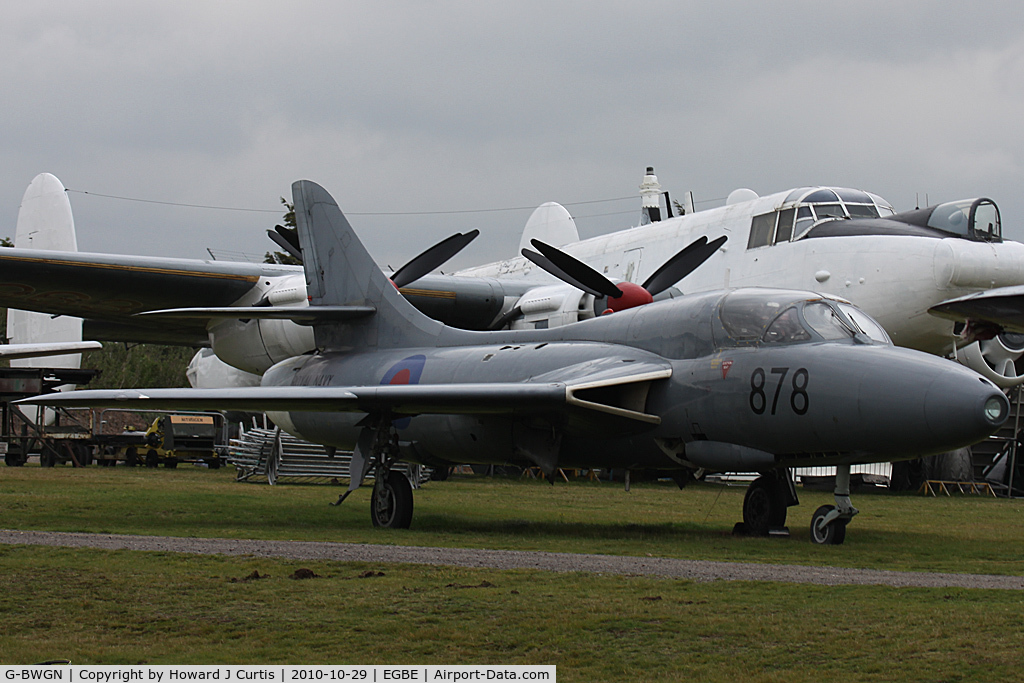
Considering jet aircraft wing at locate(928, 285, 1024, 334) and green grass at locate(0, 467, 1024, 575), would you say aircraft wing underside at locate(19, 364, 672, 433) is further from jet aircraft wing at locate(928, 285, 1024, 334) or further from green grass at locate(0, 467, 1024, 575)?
jet aircraft wing at locate(928, 285, 1024, 334)

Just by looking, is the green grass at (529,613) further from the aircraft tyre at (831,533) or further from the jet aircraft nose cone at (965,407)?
the jet aircraft nose cone at (965,407)

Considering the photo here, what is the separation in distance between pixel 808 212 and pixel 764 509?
868 centimetres

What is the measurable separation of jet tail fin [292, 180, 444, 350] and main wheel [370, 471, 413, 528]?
318 centimetres

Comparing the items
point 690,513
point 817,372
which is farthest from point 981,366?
point 817,372

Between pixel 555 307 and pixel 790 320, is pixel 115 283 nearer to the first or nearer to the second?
pixel 555 307

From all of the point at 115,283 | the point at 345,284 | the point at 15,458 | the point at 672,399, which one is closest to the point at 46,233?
the point at 15,458

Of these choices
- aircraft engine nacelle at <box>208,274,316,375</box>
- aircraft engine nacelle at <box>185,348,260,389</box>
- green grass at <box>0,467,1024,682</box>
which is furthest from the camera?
aircraft engine nacelle at <box>185,348,260,389</box>

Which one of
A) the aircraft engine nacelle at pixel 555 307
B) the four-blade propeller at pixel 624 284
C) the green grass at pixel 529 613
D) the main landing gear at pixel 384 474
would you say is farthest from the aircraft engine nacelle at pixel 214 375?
the green grass at pixel 529 613

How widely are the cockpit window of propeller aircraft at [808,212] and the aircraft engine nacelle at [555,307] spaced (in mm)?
3361

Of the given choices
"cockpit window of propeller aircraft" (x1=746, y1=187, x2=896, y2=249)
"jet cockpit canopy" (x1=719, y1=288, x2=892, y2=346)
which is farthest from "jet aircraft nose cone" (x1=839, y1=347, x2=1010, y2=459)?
"cockpit window of propeller aircraft" (x1=746, y1=187, x2=896, y2=249)

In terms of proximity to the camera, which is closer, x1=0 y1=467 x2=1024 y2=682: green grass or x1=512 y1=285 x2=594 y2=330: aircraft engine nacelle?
x1=0 y1=467 x2=1024 y2=682: green grass

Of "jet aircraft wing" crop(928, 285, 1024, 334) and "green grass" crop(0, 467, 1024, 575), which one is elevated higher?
"jet aircraft wing" crop(928, 285, 1024, 334)

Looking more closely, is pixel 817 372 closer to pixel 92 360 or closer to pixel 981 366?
pixel 981 366

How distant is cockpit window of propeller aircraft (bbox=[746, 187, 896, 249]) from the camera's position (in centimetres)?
2005
